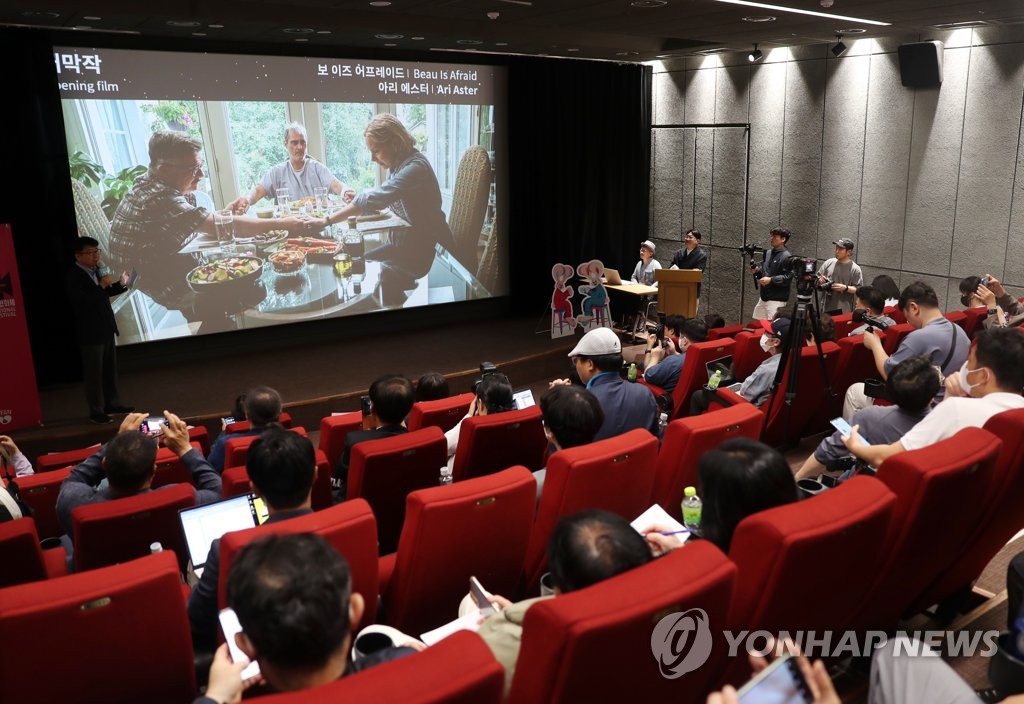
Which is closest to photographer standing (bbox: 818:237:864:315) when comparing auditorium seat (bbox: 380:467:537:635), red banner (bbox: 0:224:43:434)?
auditorium seat (bbox: 380:467:537:635)

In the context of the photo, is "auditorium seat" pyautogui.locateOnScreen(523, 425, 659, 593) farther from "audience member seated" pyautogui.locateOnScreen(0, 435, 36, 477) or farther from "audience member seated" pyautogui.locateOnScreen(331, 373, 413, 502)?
"audience member seated" pyautogui.locateOnScreen(0, 435, 36, 477)

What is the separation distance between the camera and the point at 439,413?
424 cm

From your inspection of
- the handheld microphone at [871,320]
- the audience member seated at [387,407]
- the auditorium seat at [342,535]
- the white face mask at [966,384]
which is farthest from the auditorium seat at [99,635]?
the handheld microphone at [871,320]

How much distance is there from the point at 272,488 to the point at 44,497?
2156mm

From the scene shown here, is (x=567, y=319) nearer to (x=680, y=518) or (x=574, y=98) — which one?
(x=574, y=98)

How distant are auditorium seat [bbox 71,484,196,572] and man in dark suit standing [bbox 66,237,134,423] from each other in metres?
4.38

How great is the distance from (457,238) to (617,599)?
361 inches

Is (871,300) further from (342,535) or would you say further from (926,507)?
(342,535)

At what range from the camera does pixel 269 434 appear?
8.62 feet

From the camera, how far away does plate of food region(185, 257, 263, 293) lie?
27.9ft

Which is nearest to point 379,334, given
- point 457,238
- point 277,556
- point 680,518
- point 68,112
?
point 457,238

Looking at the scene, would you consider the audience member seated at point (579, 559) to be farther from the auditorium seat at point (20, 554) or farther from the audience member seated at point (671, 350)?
the audience member seated at point (671, 350)

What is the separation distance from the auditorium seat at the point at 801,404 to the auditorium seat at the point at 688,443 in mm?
1524

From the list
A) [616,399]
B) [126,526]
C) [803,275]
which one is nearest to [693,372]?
[803,275]
